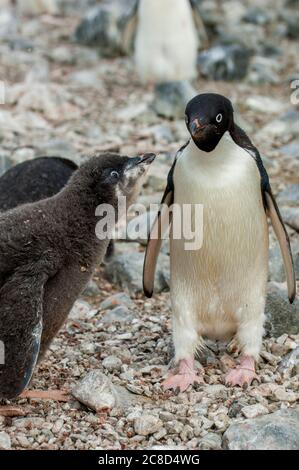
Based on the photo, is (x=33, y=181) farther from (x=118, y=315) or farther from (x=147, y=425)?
(x=147, y=425)

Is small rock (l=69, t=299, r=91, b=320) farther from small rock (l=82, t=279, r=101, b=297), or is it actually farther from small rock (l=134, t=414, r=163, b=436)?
small rock (l=134, t=414, r=163, b=436)

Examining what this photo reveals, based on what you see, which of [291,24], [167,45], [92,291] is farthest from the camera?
[291,24]

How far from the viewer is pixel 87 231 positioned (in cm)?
423

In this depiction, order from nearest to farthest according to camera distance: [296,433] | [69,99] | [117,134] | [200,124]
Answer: [296,433], [200,124], [117,134], [69,99]

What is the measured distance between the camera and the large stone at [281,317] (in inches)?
181

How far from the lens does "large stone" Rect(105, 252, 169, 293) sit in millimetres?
5438

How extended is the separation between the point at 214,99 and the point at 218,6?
10769mm

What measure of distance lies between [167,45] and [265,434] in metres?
7.70

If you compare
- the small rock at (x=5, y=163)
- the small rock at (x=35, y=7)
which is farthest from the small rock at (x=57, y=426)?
the small rock at (x=35, y=7)

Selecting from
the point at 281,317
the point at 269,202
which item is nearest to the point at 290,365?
the point at 281,317

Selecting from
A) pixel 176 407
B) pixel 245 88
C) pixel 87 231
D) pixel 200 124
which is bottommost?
pixel 176 407

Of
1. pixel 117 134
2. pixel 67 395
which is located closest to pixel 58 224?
pixel 67 395

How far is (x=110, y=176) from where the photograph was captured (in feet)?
14.3

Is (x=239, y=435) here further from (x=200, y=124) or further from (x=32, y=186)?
(x=32, y=186)
